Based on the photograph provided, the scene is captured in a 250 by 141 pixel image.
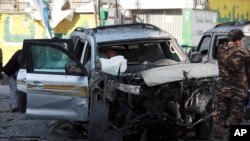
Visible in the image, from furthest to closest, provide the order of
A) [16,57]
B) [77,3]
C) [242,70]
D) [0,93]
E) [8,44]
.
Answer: [8,44] < [77,3] < [0,93] < [16,57] < [242,70]

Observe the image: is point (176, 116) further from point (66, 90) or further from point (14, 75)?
point (14, 75)

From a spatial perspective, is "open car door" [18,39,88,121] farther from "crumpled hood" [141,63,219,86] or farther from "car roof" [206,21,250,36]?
"car roof" [206,21,250,36]

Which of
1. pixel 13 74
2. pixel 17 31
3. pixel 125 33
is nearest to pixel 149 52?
pixel 125 33

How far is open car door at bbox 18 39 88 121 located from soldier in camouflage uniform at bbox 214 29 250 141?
1879 mm

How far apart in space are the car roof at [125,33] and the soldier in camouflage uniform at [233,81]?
1.82 metres

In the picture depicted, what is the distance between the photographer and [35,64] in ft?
26.9

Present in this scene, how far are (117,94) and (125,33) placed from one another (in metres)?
1.61

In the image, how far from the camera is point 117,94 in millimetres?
7551

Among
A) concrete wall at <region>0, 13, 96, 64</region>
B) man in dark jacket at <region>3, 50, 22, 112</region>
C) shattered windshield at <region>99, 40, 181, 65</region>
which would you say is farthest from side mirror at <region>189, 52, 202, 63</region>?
concrete wall at <region>0, 13, 96, 64</region>

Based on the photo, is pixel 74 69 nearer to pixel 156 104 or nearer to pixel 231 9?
pixel 156 104

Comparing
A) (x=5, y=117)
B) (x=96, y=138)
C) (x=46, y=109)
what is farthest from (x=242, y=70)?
(x=5, y=117)

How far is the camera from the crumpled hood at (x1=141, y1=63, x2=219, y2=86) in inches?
288

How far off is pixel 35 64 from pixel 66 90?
0.73 m

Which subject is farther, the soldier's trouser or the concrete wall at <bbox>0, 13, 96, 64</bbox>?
the concrete wall at <bbox>0, 13, 96, 64</bbox>
